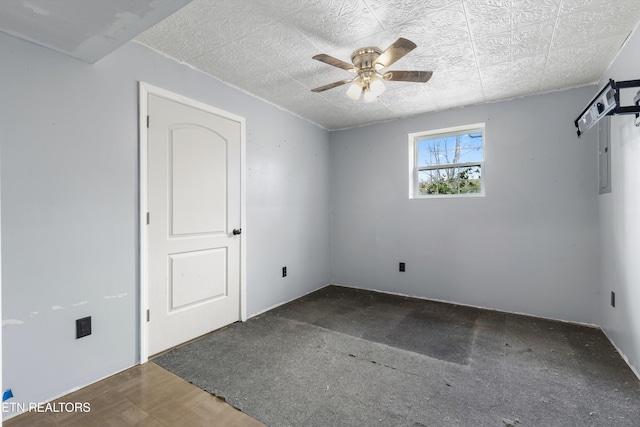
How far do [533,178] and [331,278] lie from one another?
114 inches

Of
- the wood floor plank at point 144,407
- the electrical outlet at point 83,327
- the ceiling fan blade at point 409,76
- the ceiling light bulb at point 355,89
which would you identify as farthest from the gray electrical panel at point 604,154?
the electrical outlet at point 83,327

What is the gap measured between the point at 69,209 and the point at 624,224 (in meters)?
3.90

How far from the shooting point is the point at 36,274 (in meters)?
1.75

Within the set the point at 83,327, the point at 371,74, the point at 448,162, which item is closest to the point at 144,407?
the point at 83,327

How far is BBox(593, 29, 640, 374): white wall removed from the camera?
2.02 m

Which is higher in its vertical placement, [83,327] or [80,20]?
[80,20]

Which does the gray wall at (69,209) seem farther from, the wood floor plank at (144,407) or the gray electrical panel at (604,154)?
the gray electrical panel at (604,154)

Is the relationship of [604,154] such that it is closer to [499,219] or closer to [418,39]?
[499,219]

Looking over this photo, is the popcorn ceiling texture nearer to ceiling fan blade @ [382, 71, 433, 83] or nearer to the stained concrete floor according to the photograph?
ceiling fan blade @ [382, 71, 433, 83]

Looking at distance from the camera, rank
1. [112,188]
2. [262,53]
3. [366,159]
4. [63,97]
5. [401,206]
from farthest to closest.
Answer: [366,159] → [401,206] → [262,53] → [112,188] → [63,97]

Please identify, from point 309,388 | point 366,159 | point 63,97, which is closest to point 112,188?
point 63,97

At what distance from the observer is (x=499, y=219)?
3.33 m

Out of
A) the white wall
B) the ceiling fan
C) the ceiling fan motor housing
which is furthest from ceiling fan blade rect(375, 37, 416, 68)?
the white wall

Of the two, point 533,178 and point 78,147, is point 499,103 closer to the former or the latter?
point 533,178
